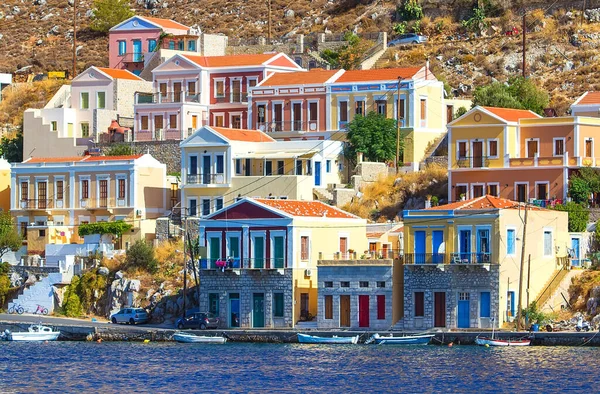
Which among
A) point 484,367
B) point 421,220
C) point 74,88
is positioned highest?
point 74,88

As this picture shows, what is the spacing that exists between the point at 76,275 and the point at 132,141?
17.2 meters

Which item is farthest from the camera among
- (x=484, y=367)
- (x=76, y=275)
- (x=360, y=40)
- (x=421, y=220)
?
(x=360, y=40)

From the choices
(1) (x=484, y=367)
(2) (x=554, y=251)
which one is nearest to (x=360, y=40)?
(2) (x=554, y=251)

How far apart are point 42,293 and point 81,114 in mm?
21811

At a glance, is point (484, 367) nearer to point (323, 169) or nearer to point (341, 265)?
point (341, 265)

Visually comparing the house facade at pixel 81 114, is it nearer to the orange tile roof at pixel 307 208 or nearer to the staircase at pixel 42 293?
the staircase at pixel 42 293

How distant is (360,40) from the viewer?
13038 centimetres

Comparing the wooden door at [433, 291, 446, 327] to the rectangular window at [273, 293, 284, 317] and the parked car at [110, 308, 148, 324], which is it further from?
the parked car at [110, 308, 148, 324]

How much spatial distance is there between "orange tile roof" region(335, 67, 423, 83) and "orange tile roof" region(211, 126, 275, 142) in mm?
6416

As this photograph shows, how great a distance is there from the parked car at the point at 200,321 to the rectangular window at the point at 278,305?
3191mm

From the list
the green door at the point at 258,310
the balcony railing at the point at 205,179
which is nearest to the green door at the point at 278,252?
the green door at the point at 258,310

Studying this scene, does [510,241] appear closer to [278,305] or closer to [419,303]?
[419,303]

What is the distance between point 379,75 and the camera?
112750 millimetres

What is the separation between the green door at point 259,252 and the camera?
92312 mm
